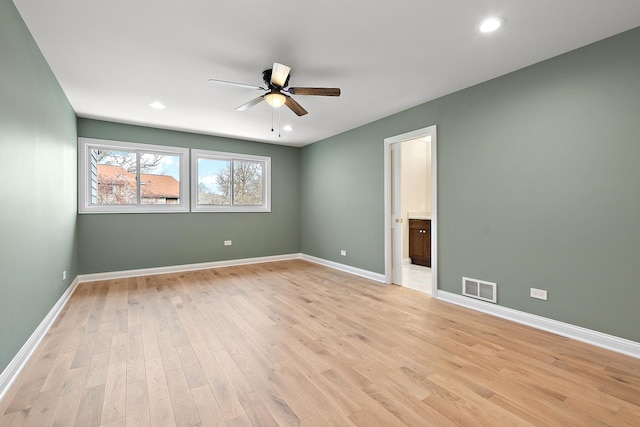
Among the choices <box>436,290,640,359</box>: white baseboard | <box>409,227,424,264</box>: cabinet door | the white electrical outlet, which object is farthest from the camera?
<box>409,227,424,264</box>: cabinet door

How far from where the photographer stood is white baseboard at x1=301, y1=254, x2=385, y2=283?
4711 millimetres

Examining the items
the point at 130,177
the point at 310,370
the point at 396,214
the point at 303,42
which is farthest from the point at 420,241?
the point at 130,177

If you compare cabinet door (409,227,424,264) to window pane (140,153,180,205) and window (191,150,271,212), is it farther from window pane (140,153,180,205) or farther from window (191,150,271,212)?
window pane (140,153,180,205)

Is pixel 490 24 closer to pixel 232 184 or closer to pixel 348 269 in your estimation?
pixel 348 269

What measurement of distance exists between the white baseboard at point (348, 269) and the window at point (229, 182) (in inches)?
58.4

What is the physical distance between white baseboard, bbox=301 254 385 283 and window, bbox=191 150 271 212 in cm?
148

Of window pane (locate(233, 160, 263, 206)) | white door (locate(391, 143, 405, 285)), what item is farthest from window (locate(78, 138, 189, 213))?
white door (locate(391, 143, 405, 285))

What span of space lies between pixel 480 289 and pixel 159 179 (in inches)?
214

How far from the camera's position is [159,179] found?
209 inches

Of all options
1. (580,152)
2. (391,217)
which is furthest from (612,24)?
(391,217)

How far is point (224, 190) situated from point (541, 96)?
5271mm

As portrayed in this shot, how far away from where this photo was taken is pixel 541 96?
2.85 meters

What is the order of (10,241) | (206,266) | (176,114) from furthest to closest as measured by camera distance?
(206,266) → (176,114) → (10,241)

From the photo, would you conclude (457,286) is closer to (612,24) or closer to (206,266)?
(612,24)
